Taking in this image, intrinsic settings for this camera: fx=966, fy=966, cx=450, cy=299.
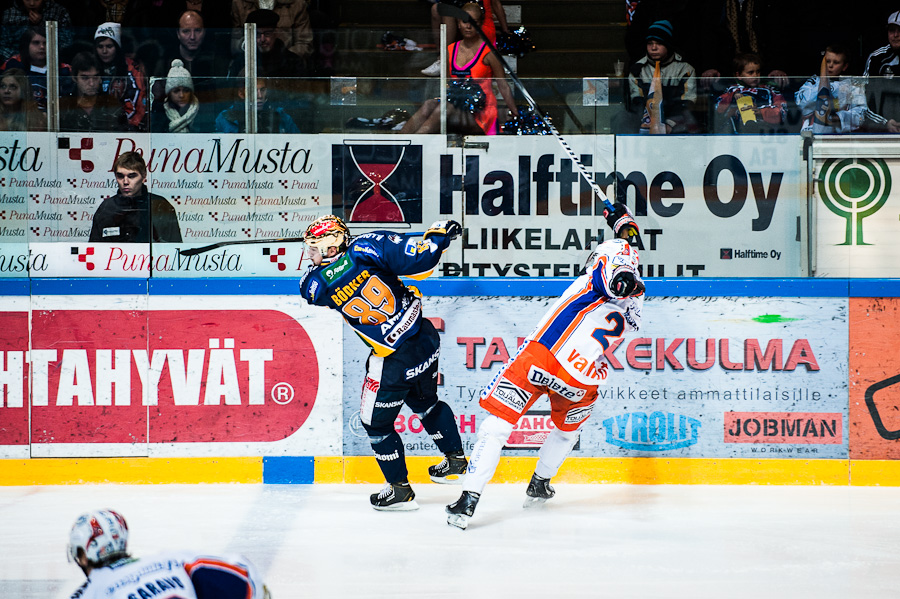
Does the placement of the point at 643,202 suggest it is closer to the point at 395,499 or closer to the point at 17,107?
the point at 395,499

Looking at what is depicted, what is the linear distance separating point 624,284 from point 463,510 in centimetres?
120

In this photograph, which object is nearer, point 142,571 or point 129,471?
point 142,571

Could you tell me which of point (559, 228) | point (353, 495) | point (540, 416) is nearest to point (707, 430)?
point (540, 416)

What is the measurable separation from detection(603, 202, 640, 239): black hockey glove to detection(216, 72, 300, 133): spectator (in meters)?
1.70

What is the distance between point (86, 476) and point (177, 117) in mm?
1932

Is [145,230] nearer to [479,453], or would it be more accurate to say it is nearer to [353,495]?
[353,495]

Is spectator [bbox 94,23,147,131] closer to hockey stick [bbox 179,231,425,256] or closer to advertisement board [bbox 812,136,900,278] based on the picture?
hockey stick [bbox 179,231,425,256]

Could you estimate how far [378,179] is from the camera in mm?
5117

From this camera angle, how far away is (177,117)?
5.10m

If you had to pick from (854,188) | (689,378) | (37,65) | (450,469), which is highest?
(37,65)

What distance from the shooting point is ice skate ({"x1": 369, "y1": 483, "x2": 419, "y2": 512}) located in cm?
453

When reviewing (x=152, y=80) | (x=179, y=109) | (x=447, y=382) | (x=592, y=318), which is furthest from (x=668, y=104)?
(x=152, y=80)

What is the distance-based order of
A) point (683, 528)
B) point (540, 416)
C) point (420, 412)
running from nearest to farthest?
point (683, 528) → point (420, 412) → point (540, 416)

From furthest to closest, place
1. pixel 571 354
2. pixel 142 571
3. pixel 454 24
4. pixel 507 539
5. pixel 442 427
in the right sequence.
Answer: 1. pixel 454 24
2. pixel 442 427
3. pixel 571 354
4. pixel 507 539
5. pixel 142 571
